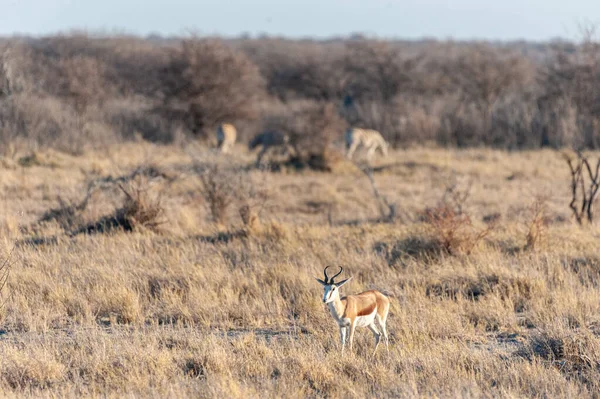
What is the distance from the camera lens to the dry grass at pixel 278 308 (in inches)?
227

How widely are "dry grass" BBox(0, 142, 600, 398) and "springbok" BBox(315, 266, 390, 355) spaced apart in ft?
0.78

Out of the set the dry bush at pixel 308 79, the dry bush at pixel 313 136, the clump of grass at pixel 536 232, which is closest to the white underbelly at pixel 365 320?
the clump of grass at pixel 536 232

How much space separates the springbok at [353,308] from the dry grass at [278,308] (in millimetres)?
237

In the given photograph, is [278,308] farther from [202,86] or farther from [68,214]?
[202,86]

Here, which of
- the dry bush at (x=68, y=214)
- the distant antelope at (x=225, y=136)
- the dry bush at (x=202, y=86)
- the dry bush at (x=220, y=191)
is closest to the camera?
the dry bush at (x=68, y=214)

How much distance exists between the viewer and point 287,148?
21.8 m

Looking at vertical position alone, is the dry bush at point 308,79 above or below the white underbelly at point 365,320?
above

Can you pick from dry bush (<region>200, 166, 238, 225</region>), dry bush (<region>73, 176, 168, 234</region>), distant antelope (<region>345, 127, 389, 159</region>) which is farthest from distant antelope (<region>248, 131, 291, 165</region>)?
dry bush (<region>73, 176, 168, 234</region>)

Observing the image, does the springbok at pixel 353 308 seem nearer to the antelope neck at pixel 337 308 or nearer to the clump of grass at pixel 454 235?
the antelope neck at pixel 337 308

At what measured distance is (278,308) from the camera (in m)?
7.80

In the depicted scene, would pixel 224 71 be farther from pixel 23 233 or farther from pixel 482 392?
pixel 482 392

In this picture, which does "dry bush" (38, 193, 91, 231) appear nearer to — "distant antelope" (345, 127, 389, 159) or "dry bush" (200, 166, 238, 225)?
"dry bush" (200, 166, 238, 225)

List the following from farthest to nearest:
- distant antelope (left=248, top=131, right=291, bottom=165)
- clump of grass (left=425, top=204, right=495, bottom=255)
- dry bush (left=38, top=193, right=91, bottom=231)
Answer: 1. distant antelope (left=248, top=131, right=291, bottom=165)
2. dry bush (left=38, top=193, right=91, bottom=231)
3. clump of grass (left=425, top=204, right=495, bottom=255)

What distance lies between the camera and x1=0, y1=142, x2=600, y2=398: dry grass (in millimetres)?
5754
